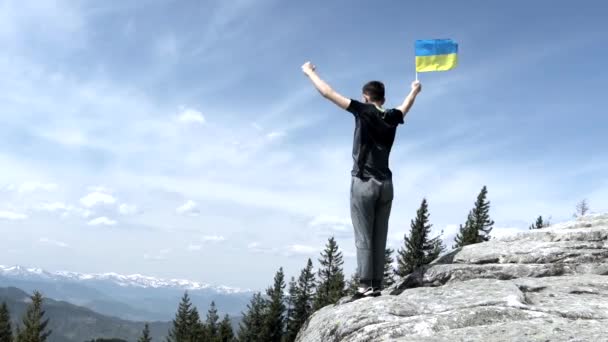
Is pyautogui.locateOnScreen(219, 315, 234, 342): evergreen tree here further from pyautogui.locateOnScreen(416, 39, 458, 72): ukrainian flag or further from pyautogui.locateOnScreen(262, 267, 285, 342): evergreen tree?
pyautogui.locateOnScreen(416, 39, 458, 72): ukrainian flag

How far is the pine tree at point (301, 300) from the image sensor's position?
2793 inches

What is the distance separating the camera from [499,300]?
563 cm

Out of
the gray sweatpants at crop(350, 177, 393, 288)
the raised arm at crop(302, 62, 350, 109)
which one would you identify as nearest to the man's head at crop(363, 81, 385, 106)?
the raised arm at crop(302, 62, 350, 109)

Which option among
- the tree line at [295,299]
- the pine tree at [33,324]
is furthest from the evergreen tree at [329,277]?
the pine tree at [33,324]

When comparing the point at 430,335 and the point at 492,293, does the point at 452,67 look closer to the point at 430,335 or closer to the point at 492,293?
the point at 492,293

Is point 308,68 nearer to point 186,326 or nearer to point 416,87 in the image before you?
point 416,87

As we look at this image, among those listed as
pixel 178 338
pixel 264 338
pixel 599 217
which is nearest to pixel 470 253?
pixel 599 217

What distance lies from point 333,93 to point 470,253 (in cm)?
443

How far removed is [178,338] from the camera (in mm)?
79562

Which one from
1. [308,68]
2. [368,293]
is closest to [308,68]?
[308,68]

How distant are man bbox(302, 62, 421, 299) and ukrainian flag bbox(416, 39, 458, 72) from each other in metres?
1.39

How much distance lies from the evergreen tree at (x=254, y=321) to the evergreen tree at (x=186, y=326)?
26.0 feet

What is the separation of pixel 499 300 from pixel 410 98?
3.40 metres

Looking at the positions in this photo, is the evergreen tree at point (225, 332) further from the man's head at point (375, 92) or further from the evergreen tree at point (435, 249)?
the man's head at point (375, 92)
